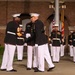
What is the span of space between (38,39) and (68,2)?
57.6ft

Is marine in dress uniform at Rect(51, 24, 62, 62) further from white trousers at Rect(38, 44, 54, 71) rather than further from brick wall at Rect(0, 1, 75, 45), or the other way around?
brick wall at Rect(0, 1, 75, 45)

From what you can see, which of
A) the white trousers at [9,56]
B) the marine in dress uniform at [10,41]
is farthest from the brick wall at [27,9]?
the marine in dress uniform at [10,41]

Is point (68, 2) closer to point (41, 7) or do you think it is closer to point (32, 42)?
point (41, 7)

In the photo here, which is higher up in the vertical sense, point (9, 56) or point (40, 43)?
point (40, 43)

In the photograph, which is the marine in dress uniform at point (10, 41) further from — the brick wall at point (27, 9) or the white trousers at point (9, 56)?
the brick wall at point (27, 9)

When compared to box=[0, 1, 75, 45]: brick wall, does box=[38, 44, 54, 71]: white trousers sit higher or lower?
lower

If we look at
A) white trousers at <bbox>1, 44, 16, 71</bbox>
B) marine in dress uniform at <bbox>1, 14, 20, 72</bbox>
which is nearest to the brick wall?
white trousers at <bbox>1, 44, 16, 71</bbox>

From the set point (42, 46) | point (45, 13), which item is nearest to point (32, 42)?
point (42, 46)

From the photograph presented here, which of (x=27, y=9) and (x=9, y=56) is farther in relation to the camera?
(x=27, y=9)

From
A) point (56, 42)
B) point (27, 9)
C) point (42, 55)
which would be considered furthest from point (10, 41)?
point (27, 9)

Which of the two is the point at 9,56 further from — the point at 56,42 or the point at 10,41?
the point at 56,42

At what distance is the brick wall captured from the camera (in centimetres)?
2892

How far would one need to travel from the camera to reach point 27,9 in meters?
29.1

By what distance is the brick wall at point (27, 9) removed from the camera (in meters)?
28.9
